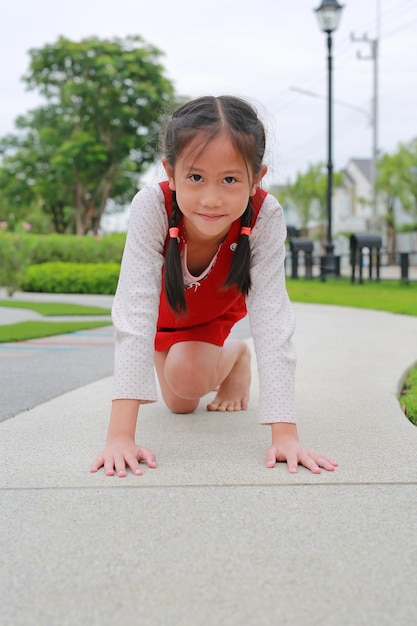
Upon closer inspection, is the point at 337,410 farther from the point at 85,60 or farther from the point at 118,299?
the point at 85,60

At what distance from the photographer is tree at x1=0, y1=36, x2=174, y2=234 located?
31.9 m

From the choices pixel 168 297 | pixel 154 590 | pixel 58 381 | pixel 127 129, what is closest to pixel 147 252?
pixel 168 297

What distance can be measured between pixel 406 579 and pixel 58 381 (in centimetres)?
288

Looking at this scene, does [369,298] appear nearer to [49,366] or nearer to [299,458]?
[49,366]

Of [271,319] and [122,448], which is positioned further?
[271,319]

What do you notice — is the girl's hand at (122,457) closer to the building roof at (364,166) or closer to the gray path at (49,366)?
the gray path at (49,366)

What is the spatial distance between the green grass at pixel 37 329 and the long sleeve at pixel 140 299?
11.9 ft

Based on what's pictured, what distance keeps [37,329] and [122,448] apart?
15.0ft

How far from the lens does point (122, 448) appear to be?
2.44 m

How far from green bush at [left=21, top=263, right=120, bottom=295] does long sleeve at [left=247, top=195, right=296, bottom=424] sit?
10.8 metres

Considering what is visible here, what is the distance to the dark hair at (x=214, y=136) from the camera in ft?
7.97

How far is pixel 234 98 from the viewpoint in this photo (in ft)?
8.50

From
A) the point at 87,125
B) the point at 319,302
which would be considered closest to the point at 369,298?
the point at 319,302

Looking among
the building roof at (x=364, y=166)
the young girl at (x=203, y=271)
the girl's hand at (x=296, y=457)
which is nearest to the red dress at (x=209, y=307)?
the young girl at (x=203, y=271)
